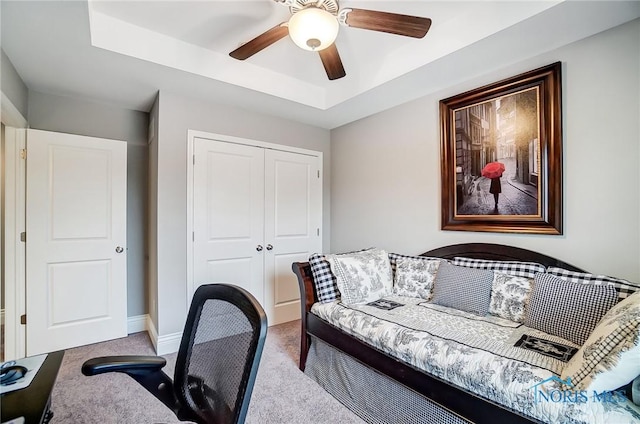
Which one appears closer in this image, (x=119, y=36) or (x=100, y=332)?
(x=119, y=36)

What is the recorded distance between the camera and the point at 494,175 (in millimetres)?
2342

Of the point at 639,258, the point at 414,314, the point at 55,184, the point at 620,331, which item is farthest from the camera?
the point at 55,184

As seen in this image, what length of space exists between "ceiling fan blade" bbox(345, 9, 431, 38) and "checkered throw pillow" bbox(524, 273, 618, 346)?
5.28 feet

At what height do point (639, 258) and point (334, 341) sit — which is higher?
point (639, 258)

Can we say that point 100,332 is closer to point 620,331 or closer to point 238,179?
point 238,179

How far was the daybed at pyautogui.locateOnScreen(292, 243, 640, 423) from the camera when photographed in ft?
3.74

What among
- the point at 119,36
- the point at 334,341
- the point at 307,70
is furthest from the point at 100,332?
the point at 307,70

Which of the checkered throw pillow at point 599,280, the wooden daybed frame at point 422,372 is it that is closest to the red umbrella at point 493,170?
the wooden daybed frame at point 422,372

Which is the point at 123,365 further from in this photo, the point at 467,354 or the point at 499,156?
the point at 499,156

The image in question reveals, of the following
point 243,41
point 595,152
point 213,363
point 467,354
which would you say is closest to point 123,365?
point 213,363

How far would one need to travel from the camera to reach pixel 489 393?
1333 mm

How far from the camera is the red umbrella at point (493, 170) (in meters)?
2.31

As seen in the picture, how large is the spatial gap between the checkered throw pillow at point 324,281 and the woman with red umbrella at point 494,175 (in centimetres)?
139

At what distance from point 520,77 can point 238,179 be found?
2516 mm
